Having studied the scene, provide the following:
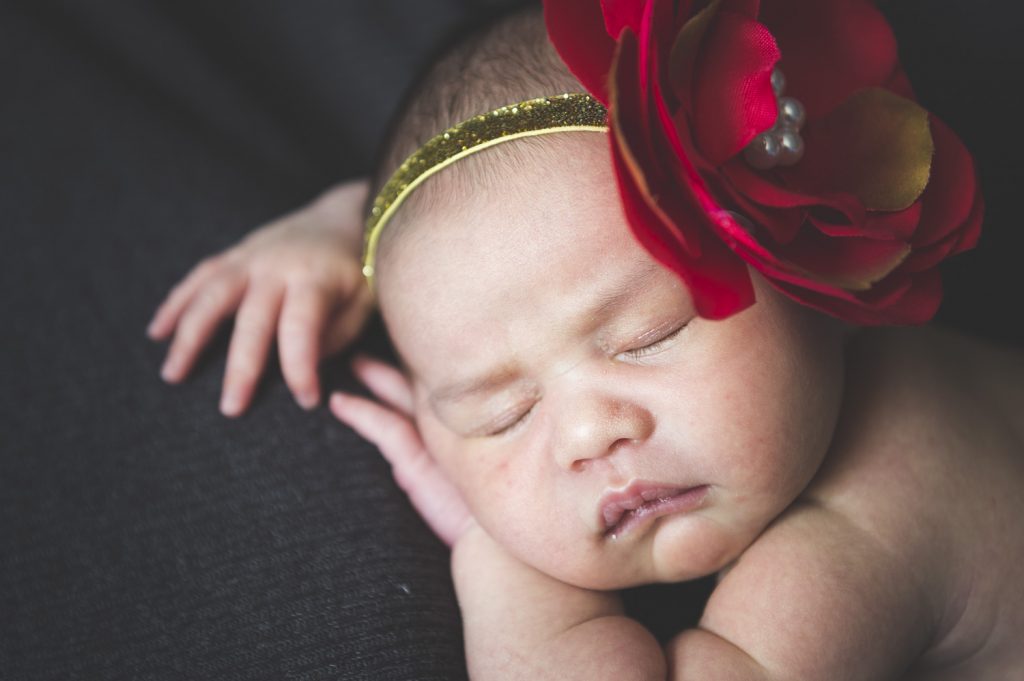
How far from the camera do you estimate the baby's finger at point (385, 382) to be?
1216 mm

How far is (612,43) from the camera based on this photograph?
779mm

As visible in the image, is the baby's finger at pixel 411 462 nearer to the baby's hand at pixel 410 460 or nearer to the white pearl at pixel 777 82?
the baby's hand at pixel 410 460

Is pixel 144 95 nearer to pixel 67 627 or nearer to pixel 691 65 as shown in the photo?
pixel 67 627

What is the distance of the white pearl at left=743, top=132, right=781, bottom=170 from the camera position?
799mm

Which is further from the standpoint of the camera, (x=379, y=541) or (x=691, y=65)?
(x=379, y=541)

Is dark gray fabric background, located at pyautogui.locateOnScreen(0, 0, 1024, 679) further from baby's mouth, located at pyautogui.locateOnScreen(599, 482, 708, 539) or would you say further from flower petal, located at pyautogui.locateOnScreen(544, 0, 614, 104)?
flower petal, located at pyautogui.locateOnScreen(544, 0, 614, 104)

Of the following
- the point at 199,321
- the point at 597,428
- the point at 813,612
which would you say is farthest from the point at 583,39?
the point at 199,321

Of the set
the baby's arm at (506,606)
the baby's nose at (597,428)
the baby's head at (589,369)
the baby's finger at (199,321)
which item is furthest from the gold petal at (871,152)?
the baby's finger at (199,321)

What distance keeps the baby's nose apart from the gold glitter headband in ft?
0.85

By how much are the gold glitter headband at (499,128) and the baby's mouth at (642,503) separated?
1.12 feet

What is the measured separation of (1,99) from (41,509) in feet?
2.34

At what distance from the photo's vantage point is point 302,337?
46.4 inches

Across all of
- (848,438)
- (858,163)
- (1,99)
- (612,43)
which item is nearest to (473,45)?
(612,43)

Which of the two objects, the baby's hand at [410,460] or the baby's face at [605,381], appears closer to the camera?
the baby's face at [605,381]
